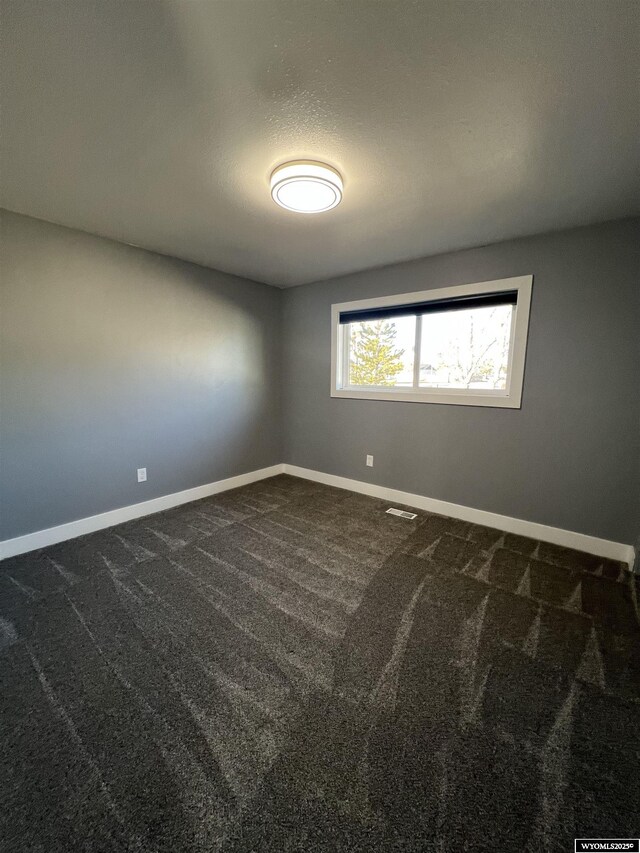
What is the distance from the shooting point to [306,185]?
1.70 meters

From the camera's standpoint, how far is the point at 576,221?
7.29ft

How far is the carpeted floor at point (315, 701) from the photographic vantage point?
3.10 feet

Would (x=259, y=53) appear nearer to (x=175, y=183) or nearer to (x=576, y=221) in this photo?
(x=175, y=183)

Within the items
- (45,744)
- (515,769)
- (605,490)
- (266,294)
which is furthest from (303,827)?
(266,294)

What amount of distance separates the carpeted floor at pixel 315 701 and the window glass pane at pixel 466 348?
1515mm

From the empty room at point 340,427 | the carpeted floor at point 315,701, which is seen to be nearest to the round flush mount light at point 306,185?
the empty room at point 340,427


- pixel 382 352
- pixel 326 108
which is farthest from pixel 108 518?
pixel 326 108

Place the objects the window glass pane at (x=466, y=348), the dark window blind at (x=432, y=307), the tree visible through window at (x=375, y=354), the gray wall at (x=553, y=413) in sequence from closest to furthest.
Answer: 1. the gray wall at (x=553, y=413)
2. the dark window blind at (x=432, y=307)
3. the window glass pane at (x=466, y=348)
4. the tree visible through window at (x=375, y=354)

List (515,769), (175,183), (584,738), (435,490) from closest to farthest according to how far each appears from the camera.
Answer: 1. (515,769)
2. (584,738)
3. (175,183)
4. (435,490)

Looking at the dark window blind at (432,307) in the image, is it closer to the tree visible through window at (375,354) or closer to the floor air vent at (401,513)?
the tree visible through window at (375,354)

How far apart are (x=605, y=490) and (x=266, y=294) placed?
381cm

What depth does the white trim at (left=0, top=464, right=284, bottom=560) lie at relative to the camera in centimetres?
233

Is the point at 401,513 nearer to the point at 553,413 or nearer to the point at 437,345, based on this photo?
the point at 553,413

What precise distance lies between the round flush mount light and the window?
1.51 m
